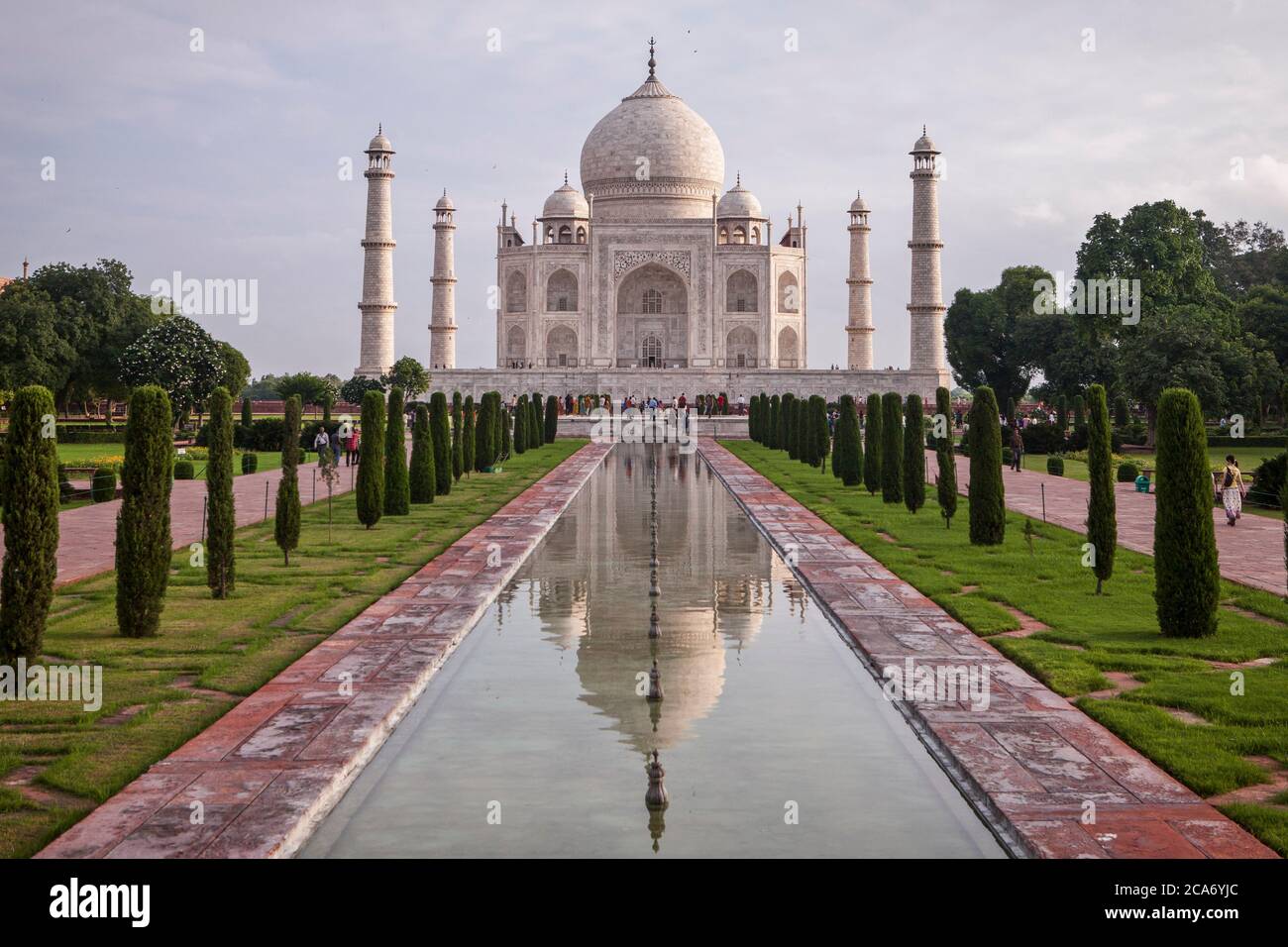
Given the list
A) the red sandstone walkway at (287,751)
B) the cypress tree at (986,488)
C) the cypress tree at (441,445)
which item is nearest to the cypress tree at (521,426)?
the cypress tree at (441,445)

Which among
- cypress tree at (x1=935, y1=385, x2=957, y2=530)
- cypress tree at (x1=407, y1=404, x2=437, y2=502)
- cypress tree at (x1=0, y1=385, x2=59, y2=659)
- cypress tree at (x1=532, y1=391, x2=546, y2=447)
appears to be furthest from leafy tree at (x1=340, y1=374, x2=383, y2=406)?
cypress tree at (x1=0, y1=385, x2=59, y2=659)

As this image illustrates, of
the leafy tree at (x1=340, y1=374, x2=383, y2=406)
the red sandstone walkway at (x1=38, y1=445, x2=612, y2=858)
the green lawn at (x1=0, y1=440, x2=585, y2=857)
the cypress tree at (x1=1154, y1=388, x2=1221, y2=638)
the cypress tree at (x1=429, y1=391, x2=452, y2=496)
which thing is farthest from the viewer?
the leafy tree at (x1=340, y1=374, x2=383, y2=406)

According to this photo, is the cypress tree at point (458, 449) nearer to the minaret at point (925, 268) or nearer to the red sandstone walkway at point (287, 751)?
the red sandstone walkway at point (287, 751)

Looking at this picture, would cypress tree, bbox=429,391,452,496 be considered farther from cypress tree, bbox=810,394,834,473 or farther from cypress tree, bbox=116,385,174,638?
cypress tree, bbox=116,385,174,638

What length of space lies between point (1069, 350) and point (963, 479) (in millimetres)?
17924

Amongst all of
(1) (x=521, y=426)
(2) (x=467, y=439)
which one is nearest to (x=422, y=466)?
(2) (x=467, y=439)

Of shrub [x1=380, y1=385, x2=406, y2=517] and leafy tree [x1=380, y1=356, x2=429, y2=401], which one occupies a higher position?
leafy tree [x1=380, y1=356, x2=429, y2=401]

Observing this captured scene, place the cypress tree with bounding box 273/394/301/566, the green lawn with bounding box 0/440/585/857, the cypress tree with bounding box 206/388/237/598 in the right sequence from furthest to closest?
the cypress tree with bounding box 273/394/301/566, the cypress tree with bounding box 206/388/237/598, the green lawn with bounding box 0/440/585/857

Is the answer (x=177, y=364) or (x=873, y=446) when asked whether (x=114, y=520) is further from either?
(x=177, y=364)

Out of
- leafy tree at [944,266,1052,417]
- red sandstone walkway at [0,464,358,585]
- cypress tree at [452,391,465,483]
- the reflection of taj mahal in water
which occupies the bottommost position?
the reflection of taj mahal in water

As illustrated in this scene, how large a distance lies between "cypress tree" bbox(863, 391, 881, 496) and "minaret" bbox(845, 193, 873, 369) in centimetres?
3207

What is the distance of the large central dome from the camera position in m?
51.5

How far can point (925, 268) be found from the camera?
4469 cm

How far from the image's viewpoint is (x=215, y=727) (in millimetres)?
5645
